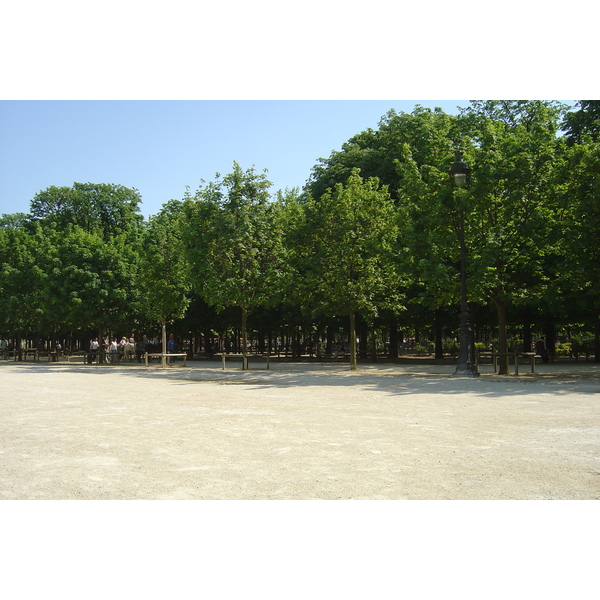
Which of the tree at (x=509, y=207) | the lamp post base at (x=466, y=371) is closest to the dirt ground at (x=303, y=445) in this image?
the lamp post base at (x=466, y=371)

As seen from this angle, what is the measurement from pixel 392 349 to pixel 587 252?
17036mm

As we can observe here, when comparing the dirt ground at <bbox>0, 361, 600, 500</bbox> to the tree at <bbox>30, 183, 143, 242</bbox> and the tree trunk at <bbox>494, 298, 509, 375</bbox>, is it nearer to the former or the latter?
the tree trunk at <bbox>494, 298, 509, 375</bbox>

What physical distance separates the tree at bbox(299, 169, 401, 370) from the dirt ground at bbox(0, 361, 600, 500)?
10.6 meters

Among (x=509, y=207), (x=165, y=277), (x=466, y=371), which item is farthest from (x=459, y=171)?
(x=165, y=277)

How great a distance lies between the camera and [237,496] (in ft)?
19.1

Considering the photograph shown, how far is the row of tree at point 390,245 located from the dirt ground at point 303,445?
7.80 m

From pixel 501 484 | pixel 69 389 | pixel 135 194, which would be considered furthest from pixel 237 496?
pixel 135 194

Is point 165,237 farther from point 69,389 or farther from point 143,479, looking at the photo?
point 143,479

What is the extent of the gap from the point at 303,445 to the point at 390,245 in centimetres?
1802

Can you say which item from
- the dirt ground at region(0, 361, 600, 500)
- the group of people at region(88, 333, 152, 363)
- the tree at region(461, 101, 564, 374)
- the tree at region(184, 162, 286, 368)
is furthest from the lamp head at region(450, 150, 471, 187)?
the group of people at region(88, 333, 152, 363)

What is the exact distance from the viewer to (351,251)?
26.4 metres

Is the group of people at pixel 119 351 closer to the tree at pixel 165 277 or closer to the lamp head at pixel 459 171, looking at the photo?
the tree at pixel 165 277

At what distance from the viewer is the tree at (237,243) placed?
27016 mm

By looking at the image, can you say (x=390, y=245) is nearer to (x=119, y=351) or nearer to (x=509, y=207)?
(x=509, y=207)
